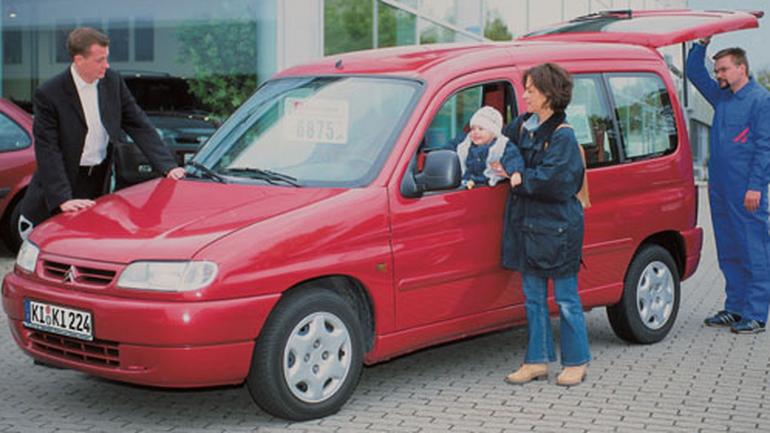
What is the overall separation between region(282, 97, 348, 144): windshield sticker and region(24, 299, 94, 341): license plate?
5.12 feet

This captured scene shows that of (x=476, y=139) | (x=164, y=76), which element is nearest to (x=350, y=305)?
(x=476, y=139)

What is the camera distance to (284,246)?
5855mm

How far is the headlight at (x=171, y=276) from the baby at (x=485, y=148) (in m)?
1.75

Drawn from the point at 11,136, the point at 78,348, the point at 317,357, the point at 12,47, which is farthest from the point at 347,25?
the point at 78,348

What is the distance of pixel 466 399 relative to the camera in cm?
668

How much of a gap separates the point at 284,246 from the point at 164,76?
10679mm

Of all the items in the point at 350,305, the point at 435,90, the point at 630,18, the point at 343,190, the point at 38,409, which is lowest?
the point at 38,409

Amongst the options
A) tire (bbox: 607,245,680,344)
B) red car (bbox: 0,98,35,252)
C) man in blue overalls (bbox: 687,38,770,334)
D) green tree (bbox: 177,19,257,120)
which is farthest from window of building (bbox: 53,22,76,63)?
tire (bbox: 607,245,680,344)

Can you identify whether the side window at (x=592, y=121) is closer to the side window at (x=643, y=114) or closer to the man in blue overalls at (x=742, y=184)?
the side window at (x=643, y=114)

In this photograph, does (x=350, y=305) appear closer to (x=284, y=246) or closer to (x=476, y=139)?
(x=284, y=246)

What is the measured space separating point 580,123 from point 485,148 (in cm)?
105

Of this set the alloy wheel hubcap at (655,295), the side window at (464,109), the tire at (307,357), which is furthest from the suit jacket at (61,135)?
the alloy wheel hubcap at (655,295)

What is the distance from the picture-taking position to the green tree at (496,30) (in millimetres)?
26109

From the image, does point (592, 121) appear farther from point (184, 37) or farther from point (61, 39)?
point (61, 39)
